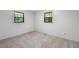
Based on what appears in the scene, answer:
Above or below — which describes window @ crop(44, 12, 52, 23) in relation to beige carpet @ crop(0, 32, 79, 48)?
above

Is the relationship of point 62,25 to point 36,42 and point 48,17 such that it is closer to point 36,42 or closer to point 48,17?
point 48,17

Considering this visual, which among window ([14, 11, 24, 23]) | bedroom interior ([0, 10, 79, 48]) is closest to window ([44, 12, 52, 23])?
bedroom interior ([0, 10, 79, 48])

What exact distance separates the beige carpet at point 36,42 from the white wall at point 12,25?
0.34 ft

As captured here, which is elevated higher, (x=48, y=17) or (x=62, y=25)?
(x=48, y=17)

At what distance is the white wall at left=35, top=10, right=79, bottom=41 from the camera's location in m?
1.76

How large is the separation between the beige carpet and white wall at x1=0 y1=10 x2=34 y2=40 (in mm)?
103

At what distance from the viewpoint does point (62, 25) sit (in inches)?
72.5

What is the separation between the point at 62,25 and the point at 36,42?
67 cm

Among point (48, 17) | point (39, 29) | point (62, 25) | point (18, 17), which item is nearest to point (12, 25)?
point (18, 17)

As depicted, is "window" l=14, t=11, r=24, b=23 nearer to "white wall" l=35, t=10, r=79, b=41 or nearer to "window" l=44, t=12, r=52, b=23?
"white wall" l=35, t=10, r=79, b=41

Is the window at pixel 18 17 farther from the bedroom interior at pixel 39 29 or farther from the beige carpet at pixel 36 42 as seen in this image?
the beige carpet at pixel 36 42

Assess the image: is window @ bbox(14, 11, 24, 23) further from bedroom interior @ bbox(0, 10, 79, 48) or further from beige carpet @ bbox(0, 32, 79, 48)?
beige carpet @ bbox(0, 32, 79, 48)
